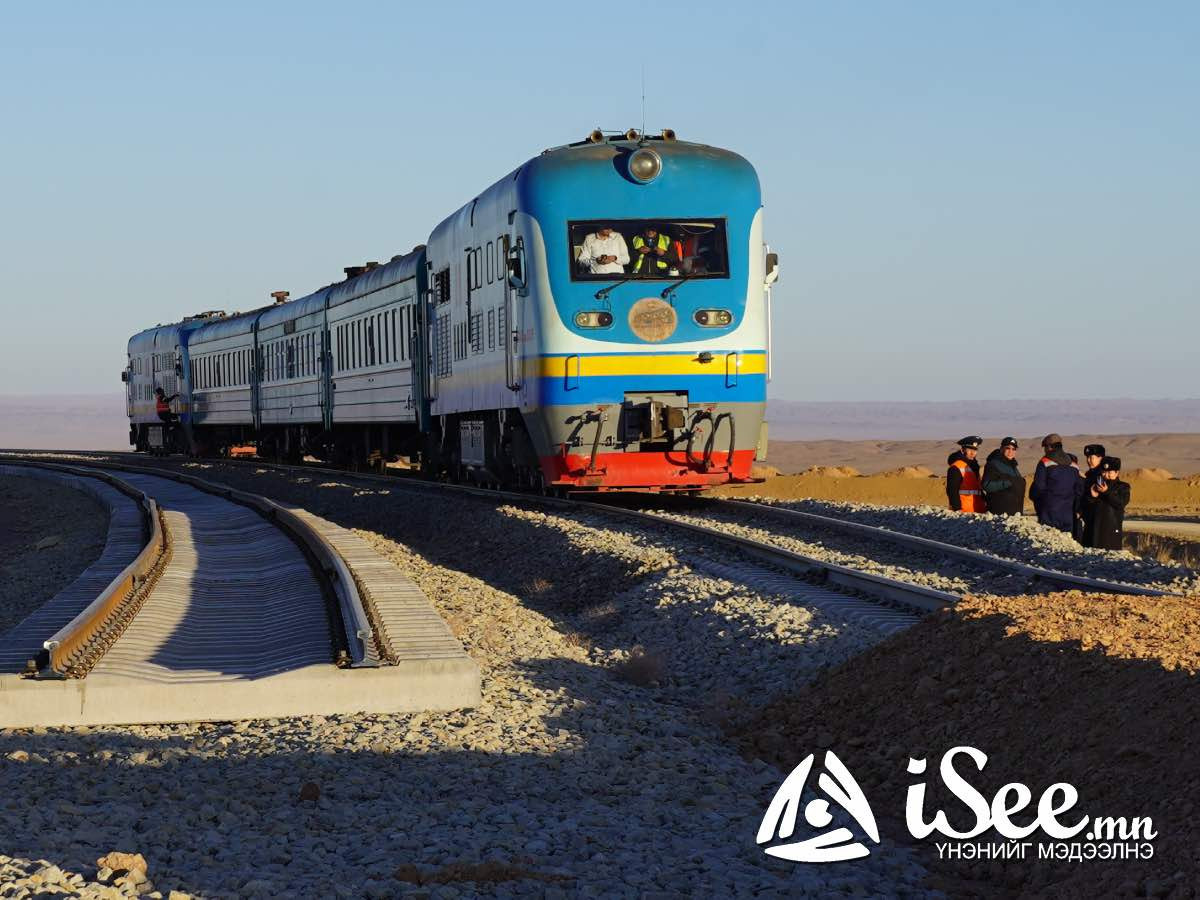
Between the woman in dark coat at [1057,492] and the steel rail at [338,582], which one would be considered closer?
the steel rail at [338,582]

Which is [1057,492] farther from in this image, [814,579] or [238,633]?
[238,633]

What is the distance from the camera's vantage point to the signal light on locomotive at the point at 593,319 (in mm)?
17609

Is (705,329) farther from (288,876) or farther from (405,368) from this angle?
(288,876)

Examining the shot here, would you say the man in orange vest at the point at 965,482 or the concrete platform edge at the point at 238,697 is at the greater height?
the man in orange vest at the point at 965,482

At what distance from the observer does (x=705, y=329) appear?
17.9 metres

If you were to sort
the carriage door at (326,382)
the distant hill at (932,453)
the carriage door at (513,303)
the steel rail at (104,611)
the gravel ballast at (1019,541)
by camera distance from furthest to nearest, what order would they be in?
the distant hill at (932,453), the carriage door at (326,382), the carriage door at (513,303), the gravel ballast at (1019,541), the steel rail at (104,611)

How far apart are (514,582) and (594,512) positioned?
2.96 m

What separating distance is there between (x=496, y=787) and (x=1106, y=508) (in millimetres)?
9770

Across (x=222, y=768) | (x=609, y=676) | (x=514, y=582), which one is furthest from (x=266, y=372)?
(x=222, y=768)

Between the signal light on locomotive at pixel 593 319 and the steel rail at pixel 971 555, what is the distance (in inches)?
107

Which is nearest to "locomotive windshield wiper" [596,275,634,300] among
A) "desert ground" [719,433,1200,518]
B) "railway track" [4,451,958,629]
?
"railway track" [4,451,958,629]

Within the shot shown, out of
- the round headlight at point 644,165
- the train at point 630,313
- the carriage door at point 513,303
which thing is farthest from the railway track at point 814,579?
the round headlight at point 644,165

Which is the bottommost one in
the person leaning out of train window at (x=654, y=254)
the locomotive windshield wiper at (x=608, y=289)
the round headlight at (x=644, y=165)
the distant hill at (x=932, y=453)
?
the distant hill at (x=932, y=453)

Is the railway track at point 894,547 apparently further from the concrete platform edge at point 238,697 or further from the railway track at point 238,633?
the concrete platform edge at point 238,697
